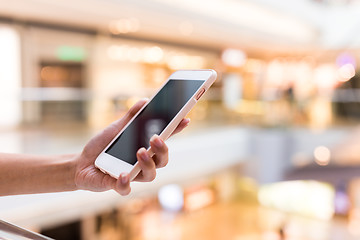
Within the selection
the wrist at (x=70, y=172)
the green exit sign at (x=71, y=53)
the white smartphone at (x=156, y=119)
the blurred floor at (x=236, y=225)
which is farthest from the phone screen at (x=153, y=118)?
the blurred floor at (x=236, y=225)

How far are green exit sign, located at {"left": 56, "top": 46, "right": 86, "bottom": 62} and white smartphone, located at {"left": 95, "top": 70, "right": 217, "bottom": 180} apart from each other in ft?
35.1

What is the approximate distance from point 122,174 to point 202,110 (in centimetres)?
1174

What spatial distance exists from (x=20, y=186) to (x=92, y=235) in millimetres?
11552

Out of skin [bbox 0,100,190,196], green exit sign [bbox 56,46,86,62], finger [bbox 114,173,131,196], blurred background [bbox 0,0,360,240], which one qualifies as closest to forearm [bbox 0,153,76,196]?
skin [bbox 0,100,190,196]

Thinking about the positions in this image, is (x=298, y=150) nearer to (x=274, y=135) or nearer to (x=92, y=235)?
(x=274, y=135)

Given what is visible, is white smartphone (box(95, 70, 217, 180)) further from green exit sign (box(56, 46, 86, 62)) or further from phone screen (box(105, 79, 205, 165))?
green exit sign (box(56, 46, 86, 62))

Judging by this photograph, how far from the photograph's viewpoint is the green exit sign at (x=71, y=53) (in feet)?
37.3

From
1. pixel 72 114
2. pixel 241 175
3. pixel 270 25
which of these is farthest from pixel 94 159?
pixel 270 25

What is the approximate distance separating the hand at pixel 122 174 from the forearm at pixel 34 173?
0.16ft

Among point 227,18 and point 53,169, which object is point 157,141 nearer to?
point 53,169

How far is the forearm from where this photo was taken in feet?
3.84

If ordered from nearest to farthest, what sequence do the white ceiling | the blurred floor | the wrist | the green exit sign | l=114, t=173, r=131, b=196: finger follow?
l=114, t=173, r=131, b=196: finger < the wrist < the white ceiling < the green exit sign < the blurred floor

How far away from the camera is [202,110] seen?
12.6 metres

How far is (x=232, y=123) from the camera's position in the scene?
38.7ft
